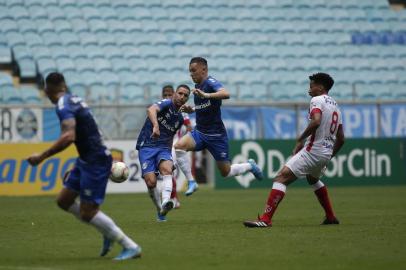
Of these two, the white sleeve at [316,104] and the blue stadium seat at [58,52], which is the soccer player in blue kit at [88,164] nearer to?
the white sleeve at [316,104]

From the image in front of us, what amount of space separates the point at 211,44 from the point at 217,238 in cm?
1998

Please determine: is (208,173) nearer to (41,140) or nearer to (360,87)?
(41,140)

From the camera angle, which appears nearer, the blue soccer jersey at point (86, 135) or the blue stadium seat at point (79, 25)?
the blue soccer jersey at point (86, 135)

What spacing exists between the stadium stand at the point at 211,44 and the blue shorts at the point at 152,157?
10725mm

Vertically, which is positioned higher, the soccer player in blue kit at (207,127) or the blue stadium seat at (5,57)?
the blue stadium seat at (5,57)

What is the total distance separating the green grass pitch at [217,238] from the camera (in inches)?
372

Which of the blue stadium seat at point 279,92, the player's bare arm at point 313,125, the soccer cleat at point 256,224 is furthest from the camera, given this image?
the blue stadium seat at point 279,92

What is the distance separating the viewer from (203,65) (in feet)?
49.8

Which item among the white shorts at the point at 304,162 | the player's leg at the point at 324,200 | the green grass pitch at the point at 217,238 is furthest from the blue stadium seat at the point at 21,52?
the white shorts at the point at 304,162

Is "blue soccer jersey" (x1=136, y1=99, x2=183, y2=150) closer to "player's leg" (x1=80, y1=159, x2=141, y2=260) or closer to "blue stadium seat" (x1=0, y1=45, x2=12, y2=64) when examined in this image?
"player's leg" (x1=80, y1=159, x2=141, y2=260)

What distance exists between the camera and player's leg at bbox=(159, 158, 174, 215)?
553 inches

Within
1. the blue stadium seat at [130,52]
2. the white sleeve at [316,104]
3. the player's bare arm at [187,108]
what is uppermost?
the blue stadium seat at [130,52]

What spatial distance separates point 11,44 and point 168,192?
15569 millimetres

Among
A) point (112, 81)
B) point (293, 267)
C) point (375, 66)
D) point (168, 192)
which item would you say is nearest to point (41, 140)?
point (112, 81)
